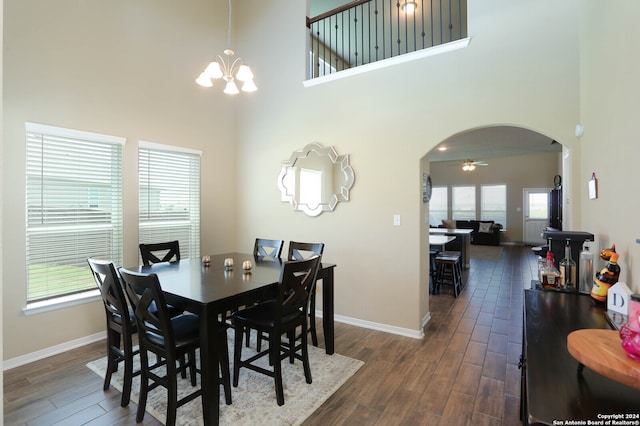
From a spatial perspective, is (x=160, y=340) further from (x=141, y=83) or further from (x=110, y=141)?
(x=141, y=83)

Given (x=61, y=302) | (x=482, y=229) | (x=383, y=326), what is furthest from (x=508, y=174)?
(x=61, y=302)

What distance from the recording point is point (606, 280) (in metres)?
1.80

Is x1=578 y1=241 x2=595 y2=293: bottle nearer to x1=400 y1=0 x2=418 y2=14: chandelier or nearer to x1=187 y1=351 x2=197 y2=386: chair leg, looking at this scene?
x1=187 y1=351 x2=197 y2=386: chair leg

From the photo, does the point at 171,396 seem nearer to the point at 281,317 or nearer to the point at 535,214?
the point at 281,317

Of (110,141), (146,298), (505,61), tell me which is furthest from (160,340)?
(505,61)

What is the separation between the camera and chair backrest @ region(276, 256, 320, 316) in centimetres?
231

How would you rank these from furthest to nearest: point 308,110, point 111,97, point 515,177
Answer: point 515,177 < point 308,110 < point 111,97

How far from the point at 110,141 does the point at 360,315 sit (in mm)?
3378

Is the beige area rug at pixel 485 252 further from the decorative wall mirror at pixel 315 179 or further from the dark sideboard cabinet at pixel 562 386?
the dark sideboard cabinet at pixel 562 386

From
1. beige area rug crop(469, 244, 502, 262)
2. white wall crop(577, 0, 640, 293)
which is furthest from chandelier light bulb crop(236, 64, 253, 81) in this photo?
beige area rug crop(469, 244, 502, 262)

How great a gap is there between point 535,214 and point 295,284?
10634 millimetres

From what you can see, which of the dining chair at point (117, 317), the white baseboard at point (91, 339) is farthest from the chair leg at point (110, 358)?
the white baseboard at point (91, 339)

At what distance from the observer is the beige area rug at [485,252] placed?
27.5 feet

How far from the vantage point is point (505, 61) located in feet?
10.0
